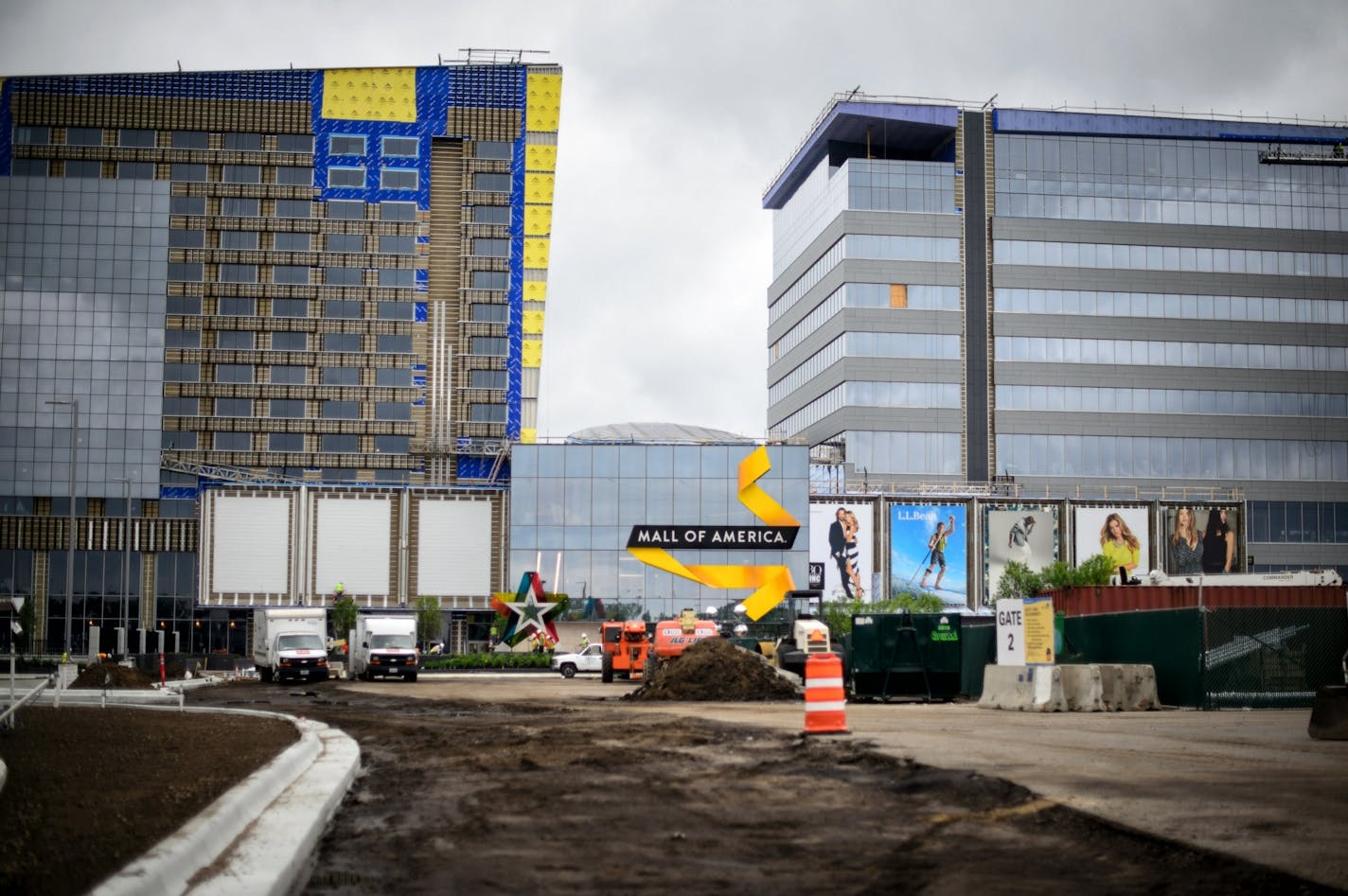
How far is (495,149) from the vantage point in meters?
105

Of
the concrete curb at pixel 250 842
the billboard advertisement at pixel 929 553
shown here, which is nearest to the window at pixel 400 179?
the billboard advertisement at pixel 929 553

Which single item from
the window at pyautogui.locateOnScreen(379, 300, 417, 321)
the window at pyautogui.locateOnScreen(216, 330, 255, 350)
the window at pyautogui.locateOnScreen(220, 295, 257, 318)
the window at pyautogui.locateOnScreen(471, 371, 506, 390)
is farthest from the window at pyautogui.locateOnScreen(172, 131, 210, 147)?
the window at pyautogui.locateOnScreen(471, 371, 506, 390)

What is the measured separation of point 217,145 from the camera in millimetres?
106375

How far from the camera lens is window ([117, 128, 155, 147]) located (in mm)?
106688

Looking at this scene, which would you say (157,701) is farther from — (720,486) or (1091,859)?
(720,486)

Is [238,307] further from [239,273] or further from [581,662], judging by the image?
[581,662]

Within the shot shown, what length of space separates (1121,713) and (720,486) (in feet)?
214

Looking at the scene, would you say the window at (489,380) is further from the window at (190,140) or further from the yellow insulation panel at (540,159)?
the window at (190,140)

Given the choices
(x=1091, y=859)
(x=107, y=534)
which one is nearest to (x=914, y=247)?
(x=107, y=534)

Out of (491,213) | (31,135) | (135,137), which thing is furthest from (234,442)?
(31,135)

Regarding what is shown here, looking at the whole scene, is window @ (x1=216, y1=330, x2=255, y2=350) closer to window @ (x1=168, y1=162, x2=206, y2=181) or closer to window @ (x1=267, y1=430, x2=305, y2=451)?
window @ (x1=267, y1=430, x2=305, y2=451)

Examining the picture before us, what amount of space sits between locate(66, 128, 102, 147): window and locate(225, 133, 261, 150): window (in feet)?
30.2

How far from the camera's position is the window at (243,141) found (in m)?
106

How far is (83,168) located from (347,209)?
756 inches
